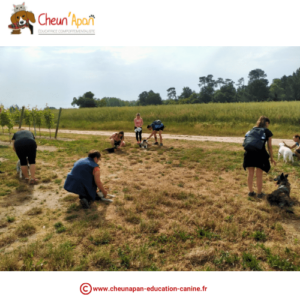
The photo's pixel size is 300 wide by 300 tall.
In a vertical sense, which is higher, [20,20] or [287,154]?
[20,20]

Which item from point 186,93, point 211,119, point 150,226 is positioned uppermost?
point 186,93

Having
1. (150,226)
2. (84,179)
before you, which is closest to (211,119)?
(84,179)

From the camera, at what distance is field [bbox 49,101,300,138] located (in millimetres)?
19562

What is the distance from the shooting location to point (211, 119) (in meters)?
23.7

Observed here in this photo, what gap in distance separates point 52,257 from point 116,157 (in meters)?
7.13

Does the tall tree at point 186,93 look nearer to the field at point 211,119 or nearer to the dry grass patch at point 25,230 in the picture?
the field at point 211,119

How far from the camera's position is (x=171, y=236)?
12.6 ft

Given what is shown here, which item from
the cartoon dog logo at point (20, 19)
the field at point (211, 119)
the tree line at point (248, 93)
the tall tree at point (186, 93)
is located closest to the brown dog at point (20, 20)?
the cartoon dog logo at point (20, 19)

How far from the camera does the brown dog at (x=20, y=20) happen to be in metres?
6.72

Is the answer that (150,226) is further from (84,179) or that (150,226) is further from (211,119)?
(211,119)

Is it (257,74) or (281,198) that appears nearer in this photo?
(281,198)

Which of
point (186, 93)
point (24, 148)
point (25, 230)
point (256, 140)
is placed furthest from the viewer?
point (186, 93)

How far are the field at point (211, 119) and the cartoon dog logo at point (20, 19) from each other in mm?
15893

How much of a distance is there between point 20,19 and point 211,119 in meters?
20.4
